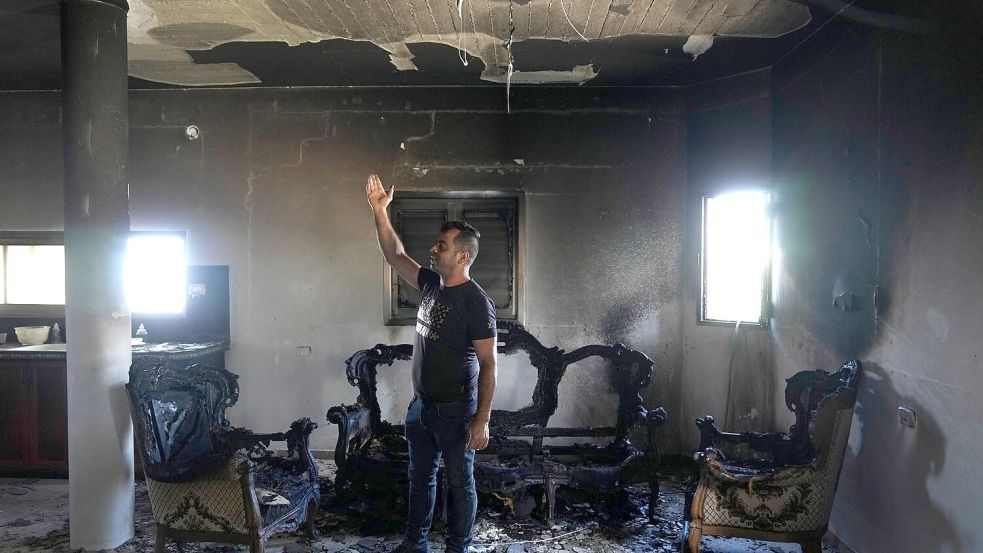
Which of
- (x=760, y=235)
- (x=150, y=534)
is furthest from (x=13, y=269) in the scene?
(x=760, y=235)

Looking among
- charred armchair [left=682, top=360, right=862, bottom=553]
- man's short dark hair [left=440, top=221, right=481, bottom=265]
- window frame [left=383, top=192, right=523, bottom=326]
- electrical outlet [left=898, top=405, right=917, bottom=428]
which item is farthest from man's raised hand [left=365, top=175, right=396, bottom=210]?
electrical outlet [left=898, top=405, right=917, bottom=428]

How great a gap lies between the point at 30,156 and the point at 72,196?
101 inches

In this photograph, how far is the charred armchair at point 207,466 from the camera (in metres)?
2.97

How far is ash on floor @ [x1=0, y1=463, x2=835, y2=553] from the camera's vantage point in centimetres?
338

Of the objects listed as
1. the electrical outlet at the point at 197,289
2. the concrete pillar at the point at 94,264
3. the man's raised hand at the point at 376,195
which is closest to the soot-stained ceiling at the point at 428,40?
the concrete pillar at the point at 94,264

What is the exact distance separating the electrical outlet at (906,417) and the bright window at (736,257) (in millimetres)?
1555

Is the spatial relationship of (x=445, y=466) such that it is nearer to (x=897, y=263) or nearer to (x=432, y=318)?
(x=432, y=318)

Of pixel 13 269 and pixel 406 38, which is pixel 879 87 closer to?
pixel 406 38

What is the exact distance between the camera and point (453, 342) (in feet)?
9.56

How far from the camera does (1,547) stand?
11.2ft

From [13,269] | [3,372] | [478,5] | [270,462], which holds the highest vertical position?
[478,5]

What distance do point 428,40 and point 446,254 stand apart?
1.75m

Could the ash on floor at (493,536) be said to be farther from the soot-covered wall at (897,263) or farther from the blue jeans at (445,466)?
the soot-covered wall at (897,263)

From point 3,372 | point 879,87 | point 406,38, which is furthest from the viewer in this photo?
point 3,372
